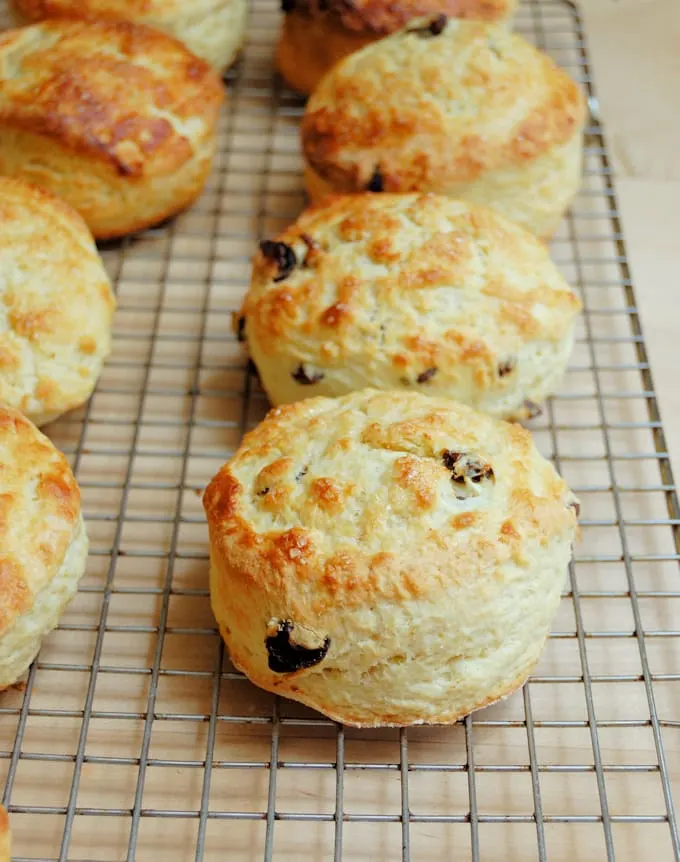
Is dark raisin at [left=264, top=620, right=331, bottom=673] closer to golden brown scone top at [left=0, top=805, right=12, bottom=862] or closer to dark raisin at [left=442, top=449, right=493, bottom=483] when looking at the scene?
dark raisin at [left=442, top=449, right=493, bottom=483]

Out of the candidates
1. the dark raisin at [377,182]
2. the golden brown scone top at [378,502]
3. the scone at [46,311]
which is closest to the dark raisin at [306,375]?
the golden brown scone top at [378,502]

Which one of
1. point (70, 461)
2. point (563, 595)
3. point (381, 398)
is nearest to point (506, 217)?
point (381, 398)

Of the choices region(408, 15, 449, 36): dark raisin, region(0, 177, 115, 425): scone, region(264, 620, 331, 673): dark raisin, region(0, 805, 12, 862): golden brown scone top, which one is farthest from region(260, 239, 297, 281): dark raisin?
region(0, 805, 12, 862): golden brown scone top

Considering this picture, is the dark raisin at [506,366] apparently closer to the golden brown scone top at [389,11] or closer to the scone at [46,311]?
the scone at [46,311]

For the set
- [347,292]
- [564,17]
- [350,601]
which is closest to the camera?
[350,601]

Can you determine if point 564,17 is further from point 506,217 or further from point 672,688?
point 672,688

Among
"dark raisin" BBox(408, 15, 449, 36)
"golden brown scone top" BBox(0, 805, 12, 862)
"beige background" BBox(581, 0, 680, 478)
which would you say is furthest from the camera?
"dark raisin" BBox(408, 15, 449, 36)

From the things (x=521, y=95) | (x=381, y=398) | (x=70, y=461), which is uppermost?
(x=521, y=95)
